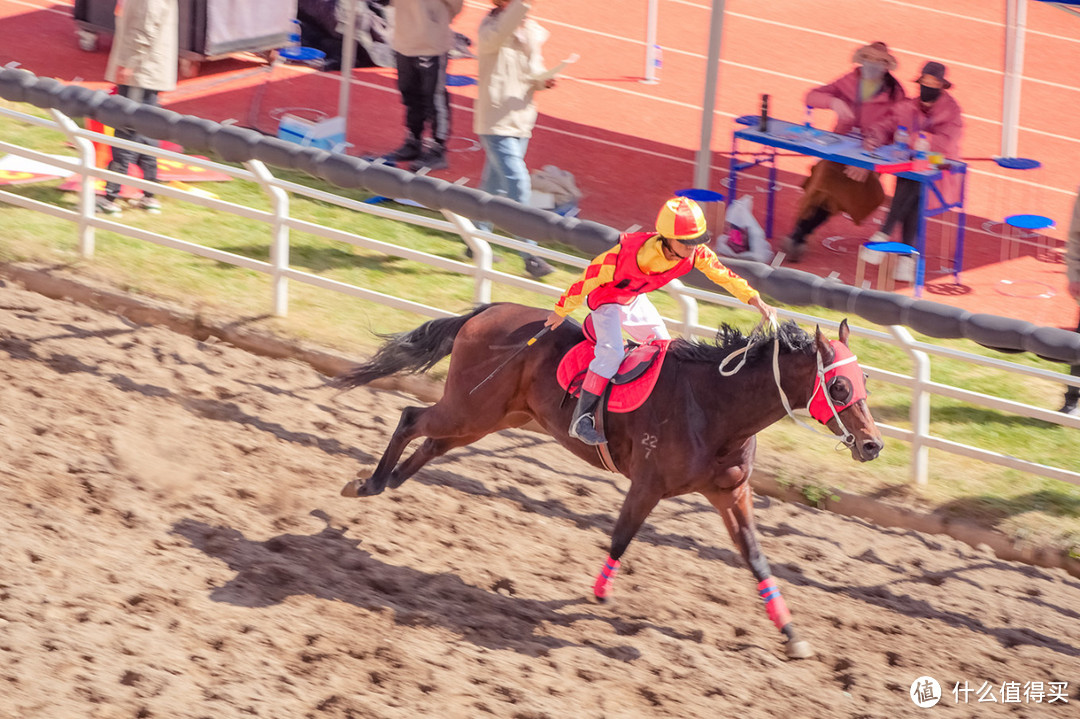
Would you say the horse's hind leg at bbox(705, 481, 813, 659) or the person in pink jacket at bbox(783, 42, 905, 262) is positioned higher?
the person in pink jacket at bbox(783, 42, 905, 262)

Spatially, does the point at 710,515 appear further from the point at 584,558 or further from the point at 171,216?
the point at 171,216

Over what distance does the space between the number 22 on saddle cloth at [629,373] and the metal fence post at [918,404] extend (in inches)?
69.1

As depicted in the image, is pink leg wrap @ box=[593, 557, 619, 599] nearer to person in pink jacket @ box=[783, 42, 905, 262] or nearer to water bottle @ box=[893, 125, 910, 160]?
person in pink jacket @ box=[783, 42, 905, 262]

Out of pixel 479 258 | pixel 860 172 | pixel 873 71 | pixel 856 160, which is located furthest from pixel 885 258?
pixel 479 258

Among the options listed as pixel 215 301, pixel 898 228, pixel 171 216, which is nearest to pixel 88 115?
pixel 171 216

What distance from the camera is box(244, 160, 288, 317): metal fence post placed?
7.83 m

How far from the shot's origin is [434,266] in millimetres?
7836

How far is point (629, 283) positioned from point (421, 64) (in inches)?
204

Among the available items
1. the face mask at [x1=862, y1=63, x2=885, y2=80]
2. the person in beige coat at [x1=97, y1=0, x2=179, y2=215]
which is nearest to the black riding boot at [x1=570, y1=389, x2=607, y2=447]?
the person in beige coat at [x1=97, y1=0, x2=179, y2=215]

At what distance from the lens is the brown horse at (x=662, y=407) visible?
4.95m

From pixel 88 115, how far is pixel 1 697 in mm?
5089

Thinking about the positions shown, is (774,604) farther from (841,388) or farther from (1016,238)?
(1016,238)

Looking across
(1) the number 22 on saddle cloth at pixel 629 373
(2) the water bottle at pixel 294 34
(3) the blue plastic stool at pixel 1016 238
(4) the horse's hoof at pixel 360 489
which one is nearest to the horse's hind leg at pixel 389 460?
(4) the horse's hoof at pixel 360 489

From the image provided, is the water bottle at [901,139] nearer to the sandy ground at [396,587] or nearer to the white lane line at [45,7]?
the sandy ground at [396,587]
